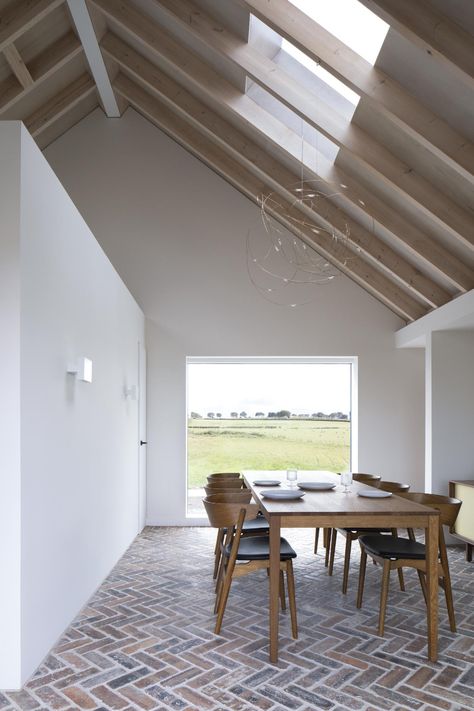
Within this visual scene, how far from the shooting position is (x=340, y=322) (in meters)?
8.03

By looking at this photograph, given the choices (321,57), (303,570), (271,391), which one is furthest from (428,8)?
(271,391)

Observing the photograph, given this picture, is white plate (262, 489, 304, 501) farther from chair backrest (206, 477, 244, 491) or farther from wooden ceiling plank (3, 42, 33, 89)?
wooden ceiling plank (3, 42, 33, 89)

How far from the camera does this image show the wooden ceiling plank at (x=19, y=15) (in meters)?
5.27

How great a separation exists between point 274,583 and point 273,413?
15.2ft

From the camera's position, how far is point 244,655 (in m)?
3.68

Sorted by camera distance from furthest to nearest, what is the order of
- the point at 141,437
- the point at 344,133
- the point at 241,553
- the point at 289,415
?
the point at 289,415, the point at 141,437, the point at 344,133, the point at 241,553

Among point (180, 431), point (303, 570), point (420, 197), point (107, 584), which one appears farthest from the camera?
point (180, 431)

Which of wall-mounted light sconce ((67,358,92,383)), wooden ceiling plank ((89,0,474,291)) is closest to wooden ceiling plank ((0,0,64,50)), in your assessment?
wooden ceiling plank ((89,0,474,291))

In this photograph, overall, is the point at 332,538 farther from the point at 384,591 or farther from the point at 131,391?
the point at 131,391

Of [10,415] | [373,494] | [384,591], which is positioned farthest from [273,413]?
[10,415]

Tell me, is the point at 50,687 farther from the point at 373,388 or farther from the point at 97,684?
the point at 373,388

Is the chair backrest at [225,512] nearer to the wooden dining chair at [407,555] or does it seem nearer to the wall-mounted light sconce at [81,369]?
the wooden dining chair at [407,555]

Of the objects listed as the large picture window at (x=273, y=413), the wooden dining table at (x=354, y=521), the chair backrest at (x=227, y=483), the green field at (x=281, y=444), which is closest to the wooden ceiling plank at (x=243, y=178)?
the large picture window at (x=273, y=413)

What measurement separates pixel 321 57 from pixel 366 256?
10.1ft
